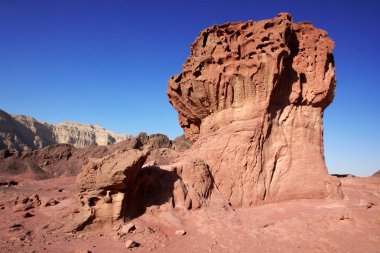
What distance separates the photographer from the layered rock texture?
11.2 m

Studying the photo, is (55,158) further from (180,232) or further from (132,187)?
(180,232)

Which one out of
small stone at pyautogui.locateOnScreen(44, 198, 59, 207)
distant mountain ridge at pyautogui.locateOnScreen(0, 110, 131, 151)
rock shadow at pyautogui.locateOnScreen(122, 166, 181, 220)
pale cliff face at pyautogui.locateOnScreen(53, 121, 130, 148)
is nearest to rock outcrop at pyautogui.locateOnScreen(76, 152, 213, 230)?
rock shadow at pyautogui.locateOnScreen(122, 166, 181, 220)

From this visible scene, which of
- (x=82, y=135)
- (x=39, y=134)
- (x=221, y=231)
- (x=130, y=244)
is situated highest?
(x=82, y=135)

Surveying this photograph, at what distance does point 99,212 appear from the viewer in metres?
8.20

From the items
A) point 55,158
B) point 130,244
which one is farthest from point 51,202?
point 55,158

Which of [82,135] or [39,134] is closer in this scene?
[39,134]

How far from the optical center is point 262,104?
1146 cm

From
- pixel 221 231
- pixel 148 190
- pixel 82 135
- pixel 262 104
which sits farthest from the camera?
pixel 82 135

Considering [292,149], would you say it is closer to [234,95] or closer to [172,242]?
[234,95]

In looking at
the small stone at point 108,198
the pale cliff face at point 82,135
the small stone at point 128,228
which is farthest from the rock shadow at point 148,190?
the pale cliff face at point 82,135

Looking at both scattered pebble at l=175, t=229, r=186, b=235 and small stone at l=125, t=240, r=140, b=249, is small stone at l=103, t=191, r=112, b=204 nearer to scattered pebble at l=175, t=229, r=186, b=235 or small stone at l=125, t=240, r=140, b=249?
small stone at l=125, t=240, r=140, b=249

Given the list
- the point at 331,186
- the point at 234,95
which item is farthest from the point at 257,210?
the point at 234,95

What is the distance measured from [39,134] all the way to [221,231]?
75452 millimetres

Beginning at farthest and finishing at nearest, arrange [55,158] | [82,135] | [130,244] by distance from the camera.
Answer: [82,135] < [55,158] < [130,244]
